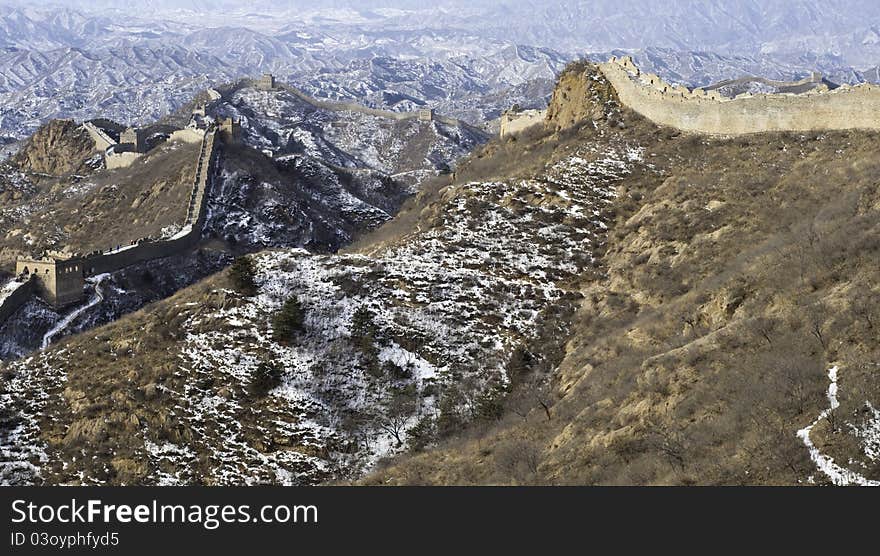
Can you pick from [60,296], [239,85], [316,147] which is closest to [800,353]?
[60,296]

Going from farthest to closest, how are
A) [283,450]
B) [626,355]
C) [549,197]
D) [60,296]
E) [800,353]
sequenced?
[60,296] → [549,197] → [283,450] → [626,355] → [800,353]

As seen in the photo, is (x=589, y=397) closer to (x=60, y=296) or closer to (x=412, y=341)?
(x=412, y=341)

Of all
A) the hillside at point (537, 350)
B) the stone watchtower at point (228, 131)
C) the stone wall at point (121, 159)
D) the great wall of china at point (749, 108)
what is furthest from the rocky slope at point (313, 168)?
the hillside at point (537, 350)

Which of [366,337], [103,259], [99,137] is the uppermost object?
[366,337]

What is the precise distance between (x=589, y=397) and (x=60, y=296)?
3628cm

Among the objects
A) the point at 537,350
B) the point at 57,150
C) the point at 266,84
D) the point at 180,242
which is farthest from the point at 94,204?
the point at 266,84

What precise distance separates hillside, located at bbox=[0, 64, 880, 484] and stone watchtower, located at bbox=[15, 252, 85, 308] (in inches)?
707

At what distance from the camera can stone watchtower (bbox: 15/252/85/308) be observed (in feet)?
180

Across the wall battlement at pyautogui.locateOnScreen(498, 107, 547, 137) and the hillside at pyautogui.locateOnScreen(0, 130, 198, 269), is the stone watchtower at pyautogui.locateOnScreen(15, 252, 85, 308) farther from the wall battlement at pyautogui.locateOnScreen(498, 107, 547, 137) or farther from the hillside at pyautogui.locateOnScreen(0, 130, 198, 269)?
the wall battlement at pyautogui.locateOnScreen(498, 107, 547, 137)

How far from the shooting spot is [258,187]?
7694 cm

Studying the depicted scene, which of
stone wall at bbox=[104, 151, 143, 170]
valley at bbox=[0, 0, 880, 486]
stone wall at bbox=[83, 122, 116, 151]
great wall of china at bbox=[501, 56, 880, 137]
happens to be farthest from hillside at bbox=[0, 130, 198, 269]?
great wall of china at bbox=[501, 56, 880, 137]

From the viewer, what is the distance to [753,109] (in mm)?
46719

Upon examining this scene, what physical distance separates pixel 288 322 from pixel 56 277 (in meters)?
23.5

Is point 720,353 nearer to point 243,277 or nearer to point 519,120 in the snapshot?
point 243,277
